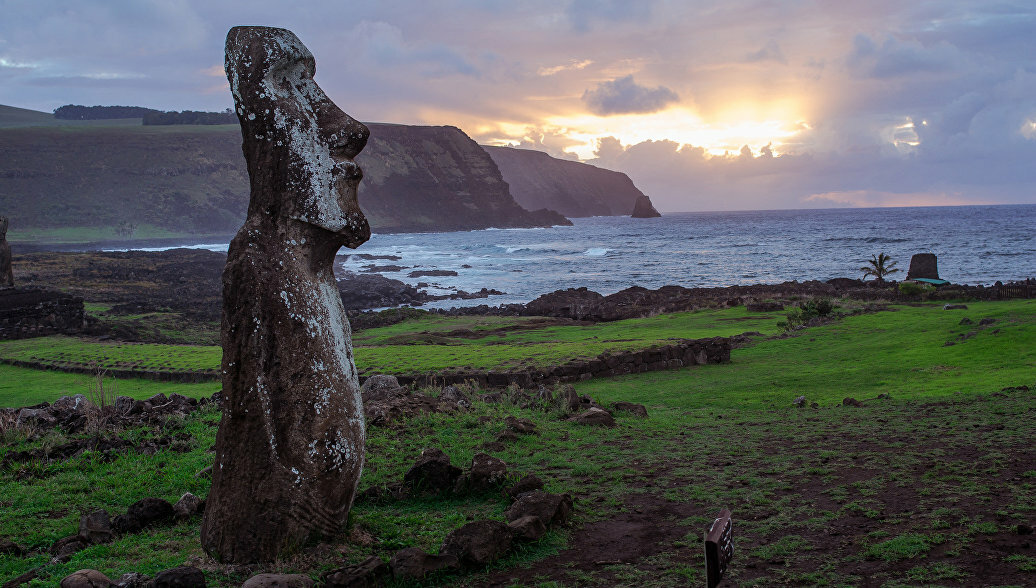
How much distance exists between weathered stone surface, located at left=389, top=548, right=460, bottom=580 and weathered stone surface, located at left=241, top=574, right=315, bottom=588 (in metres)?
0.62

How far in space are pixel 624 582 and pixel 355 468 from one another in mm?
2363

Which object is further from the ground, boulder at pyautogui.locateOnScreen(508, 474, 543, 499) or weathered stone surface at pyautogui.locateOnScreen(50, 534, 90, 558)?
boulder at pyautogui.locateOnScreen(508, 474, 543, 499)

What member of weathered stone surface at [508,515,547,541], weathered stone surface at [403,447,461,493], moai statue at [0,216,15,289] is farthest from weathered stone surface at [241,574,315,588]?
moai statue at [0,216,15,289]

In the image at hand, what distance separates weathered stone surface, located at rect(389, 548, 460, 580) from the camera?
527 cm

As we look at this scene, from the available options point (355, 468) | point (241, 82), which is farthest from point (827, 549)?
point (241, 82)

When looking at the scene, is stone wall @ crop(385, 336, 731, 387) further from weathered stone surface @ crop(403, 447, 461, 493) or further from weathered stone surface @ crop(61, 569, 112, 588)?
weathered stone surface @ crop(61, 569, 112, 588)

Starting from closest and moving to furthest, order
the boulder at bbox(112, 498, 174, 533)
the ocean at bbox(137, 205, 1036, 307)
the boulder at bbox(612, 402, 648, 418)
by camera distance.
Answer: the boulder at bbox(112, 498, 174, 533), the boulder at bbox(612, 402, 648, 418), the ocean at bbox(137, 205, 1036, 307)

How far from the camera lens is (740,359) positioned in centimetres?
1891

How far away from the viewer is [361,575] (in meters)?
5.14

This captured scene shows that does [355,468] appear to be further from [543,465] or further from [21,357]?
[21,357]

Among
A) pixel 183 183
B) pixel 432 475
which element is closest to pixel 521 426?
pixel 432 475

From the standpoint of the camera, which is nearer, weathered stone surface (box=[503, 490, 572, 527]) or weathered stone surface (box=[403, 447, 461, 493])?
weathered stone surface (box=[503, 490, 572, 527])

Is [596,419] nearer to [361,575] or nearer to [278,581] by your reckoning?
[361,575]

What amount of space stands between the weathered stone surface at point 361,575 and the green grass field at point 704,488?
0.32 metres
